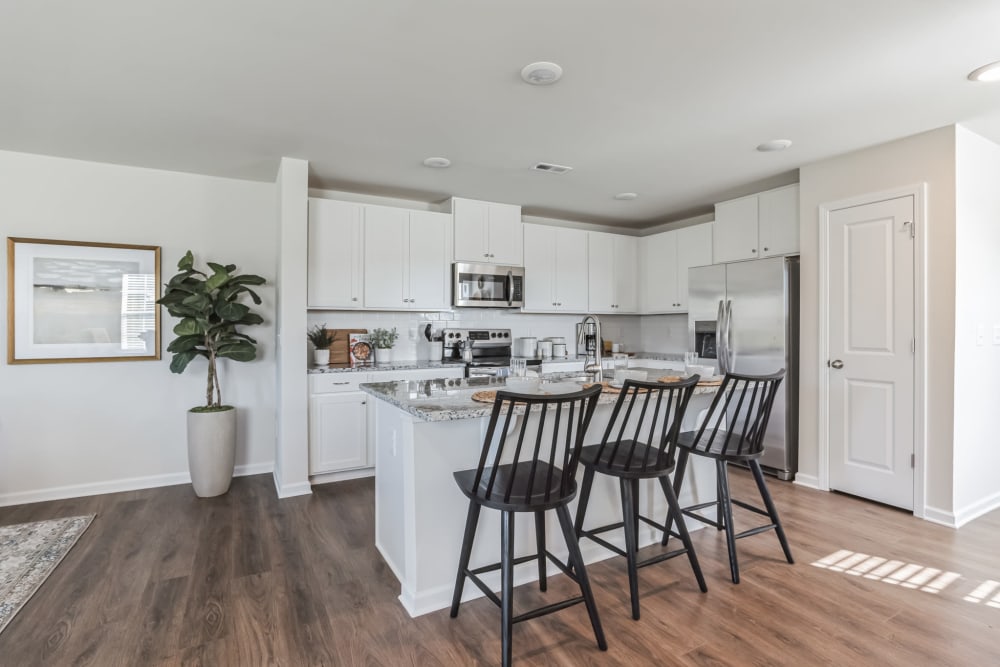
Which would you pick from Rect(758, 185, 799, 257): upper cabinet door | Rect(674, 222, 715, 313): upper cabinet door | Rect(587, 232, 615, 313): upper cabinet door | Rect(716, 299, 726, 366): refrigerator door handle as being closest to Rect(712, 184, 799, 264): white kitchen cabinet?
Rect(758, 185, 799, 257): upper cabinet door

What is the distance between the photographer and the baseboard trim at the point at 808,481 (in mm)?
3676

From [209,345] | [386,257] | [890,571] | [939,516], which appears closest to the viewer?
[890,571]

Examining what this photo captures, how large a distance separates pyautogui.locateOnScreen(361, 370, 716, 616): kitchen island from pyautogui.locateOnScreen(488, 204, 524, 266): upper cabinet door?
2.48 metres

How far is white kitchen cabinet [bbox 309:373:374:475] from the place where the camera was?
3807 millimetres

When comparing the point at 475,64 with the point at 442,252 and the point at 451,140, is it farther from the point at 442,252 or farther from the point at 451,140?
the point at 442,252

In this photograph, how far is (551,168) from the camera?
385 cm

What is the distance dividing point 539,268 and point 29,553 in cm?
421

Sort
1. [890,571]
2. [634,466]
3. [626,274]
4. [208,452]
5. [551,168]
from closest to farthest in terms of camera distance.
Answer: [634,466], [890,571], [208,452], [551,168], [626,274]

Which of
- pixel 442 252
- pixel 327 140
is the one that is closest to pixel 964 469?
pixel 442 252

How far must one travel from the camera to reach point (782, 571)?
243 centimetres

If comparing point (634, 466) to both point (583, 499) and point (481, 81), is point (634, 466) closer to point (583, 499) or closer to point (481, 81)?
point (583, 499)

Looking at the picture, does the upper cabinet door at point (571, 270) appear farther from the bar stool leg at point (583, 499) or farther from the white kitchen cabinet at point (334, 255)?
the bar stool leg at point (583, 499)

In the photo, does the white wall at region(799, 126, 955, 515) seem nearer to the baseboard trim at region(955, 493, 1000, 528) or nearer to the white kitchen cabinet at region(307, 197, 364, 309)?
the baseboard trim at region(955, 493, 1000, 528)

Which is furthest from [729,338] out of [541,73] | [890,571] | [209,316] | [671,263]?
[209,316]
